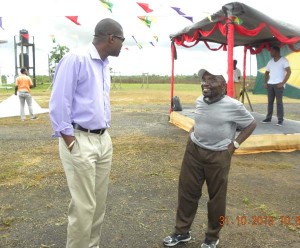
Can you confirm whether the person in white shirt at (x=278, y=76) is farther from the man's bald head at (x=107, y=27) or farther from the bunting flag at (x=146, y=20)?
the man's bald head at (x=107, y=27)

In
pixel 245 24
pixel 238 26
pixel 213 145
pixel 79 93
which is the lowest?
pixel 213 145

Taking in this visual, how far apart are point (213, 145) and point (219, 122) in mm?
193

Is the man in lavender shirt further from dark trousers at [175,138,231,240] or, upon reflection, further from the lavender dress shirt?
dark trousers at [175,138,231,240]

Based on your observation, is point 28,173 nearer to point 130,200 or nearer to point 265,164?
point 130,200

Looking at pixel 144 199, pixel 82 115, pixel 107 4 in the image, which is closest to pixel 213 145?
pixel 82 115

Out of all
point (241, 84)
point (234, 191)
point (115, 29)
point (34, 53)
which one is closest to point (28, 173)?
point (234, 191)

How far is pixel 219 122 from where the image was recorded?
109 inches

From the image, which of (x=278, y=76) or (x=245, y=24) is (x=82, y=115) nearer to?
(x=245, y=24)

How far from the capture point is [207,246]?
2867mm

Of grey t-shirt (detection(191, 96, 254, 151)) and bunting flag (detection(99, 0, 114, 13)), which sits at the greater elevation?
bunting flag (detection(99, 0, 114, 13))

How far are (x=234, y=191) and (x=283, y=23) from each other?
3.69 metres

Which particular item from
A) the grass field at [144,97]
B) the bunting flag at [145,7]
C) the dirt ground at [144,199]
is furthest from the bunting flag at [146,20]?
the grass field at [144,97]

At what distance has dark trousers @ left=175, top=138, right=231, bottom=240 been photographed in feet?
9.05
